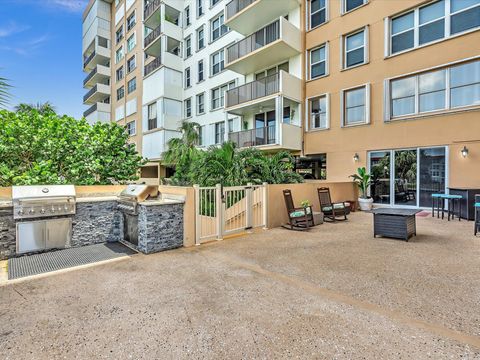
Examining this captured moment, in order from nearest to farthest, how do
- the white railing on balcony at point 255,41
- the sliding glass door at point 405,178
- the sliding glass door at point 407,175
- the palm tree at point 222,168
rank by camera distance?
the palm tree at point 222,168 < the sliding glass door at point 407,175 < the sliding glass door at point 405,178 < the white railing on balcony at point 255,41

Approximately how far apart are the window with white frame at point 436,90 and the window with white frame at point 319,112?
325 cm

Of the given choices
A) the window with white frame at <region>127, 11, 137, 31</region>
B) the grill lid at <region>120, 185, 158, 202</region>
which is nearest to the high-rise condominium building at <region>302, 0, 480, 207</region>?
the grill lid at <region>120, 185, 158, 202</region>

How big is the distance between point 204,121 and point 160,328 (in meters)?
20.0

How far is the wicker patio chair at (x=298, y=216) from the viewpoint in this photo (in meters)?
8.66

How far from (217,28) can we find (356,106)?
1345 cm

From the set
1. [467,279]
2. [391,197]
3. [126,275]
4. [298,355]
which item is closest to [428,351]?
[298,355]

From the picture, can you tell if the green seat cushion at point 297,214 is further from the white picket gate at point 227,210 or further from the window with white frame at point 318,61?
the window with white frame at point 318,61

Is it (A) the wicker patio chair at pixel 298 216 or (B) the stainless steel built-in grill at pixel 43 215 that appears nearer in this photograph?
(B) the stainless steel built-in grill at pixel 43 215

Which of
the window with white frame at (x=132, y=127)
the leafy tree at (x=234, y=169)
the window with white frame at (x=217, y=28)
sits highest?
the window with white frame at (x=217, y=28)

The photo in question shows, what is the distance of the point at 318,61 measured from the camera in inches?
607

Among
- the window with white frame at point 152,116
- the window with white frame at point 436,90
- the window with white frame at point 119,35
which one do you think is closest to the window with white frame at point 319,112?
the window with white frame at point 436,90

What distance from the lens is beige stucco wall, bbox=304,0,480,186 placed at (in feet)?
34.6

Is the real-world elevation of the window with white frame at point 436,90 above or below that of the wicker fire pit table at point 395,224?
above

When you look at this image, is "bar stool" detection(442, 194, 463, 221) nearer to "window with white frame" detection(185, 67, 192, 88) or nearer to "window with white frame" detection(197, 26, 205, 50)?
"window with white frame" detection(197, 26, 205, 50)
